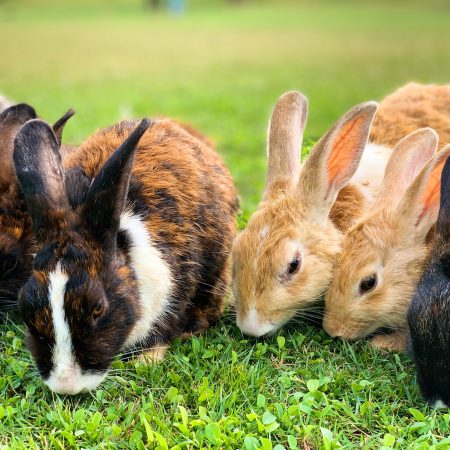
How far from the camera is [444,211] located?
3.51m

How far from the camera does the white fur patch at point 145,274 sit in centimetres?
351

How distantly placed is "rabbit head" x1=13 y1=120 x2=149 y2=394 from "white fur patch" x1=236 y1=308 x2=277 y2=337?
2.18 feet

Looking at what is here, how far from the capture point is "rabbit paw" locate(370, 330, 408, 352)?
3.88 m

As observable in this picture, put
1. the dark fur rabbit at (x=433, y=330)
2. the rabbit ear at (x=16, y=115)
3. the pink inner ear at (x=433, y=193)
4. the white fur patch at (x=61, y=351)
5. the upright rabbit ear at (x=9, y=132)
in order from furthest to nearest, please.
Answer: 1. the rabbit ear at (x=16, y=115)
2. the upright rabbit ear at (x=9, y=132)
3. the pink inner ear at (x=433, y=193)
4. the dark fur rabbit at (x=433, y=330)
5. the white fur patch at (x=61, y=351)

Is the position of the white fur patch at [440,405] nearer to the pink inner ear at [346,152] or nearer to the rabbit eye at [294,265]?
the rabbit eye at [294,265]

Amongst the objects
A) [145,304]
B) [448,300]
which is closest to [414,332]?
[448,300]

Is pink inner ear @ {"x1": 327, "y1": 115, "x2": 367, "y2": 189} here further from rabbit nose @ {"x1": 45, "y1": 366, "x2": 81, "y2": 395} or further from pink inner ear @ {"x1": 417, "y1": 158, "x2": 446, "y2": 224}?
rabbit nose @ {"x1": 45, "y1": 366, "x2": 81, "y2": 395}

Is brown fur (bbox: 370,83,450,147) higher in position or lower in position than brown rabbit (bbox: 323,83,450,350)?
higher

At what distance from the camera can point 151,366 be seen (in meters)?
3.66

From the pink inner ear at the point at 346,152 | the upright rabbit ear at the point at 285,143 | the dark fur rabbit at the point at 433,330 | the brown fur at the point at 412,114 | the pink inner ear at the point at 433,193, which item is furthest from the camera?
the brown fur at the point at 412,114

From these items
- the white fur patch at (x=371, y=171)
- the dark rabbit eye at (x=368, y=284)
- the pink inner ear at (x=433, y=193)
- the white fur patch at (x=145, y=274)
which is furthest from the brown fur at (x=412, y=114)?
the white fur patch at (x=145, y=274)

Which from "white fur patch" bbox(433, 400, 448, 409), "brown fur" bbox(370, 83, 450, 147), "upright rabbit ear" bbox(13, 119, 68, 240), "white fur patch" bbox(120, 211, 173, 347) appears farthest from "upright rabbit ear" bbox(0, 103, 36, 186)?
"white fur patch" bbox(433, 400, 448, 409)

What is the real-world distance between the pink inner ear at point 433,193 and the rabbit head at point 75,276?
1631 mm

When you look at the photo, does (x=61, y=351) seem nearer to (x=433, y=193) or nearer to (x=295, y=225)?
(x=295, y=225)
